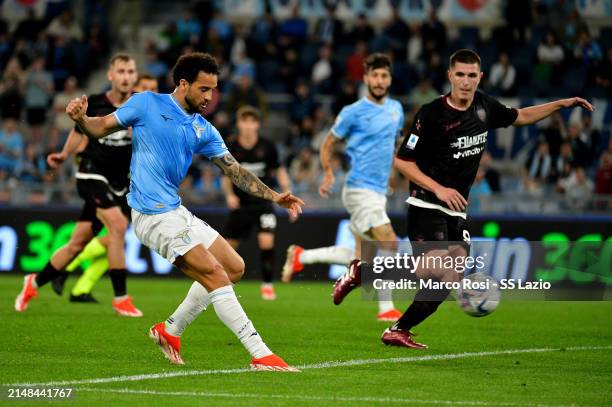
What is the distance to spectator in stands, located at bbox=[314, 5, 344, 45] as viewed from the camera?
25.8 m

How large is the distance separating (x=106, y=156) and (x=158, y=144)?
462 centimetres

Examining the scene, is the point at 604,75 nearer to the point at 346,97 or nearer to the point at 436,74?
the point at 436,74

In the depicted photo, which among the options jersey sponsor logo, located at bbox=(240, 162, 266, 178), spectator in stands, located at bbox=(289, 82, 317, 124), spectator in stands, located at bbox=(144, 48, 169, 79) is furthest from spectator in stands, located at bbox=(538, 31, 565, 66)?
jersey sponsor logo, located at bbox=(240, 162, 266, 178)

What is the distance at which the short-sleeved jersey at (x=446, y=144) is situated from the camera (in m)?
10.3

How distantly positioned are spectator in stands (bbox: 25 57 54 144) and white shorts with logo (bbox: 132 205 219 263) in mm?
15249

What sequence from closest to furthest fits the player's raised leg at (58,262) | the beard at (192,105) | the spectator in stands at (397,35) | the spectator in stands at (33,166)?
the beard at (192,105) < the player's raised leg at (58,262) < the spectator in stands at (33,166) < the spectator in stands at (397,35)

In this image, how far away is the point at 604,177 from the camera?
19.9 meters

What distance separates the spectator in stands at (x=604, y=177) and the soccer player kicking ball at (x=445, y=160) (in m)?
9.64

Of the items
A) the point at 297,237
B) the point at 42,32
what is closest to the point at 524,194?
the point at 297,237

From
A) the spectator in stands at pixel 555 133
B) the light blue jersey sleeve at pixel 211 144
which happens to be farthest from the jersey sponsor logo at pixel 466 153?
the spectator in stands at pixel 555 133

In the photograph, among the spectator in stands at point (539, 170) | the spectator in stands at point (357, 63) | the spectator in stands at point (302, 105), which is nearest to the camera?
the spectator in stands at point (539, 170)

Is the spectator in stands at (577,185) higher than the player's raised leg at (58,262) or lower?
higher

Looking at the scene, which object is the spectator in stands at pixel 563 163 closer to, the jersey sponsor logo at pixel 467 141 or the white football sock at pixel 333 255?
the white football sock at pixel 333 255

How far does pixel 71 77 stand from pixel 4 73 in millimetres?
1480
